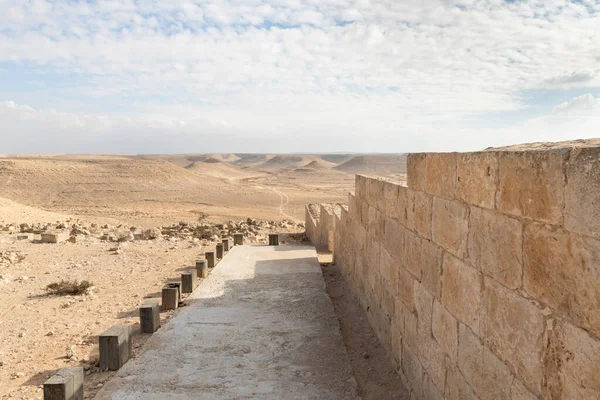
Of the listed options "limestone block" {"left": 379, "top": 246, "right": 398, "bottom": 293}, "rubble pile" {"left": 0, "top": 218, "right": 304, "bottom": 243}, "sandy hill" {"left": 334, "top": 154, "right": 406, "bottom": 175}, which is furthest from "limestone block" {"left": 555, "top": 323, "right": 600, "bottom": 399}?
"sandy hill" {"left": 334, "top": 154, "right": 406, "bottom": 175}

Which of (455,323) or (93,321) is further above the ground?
(455,323)

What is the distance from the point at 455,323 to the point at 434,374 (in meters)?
0.64

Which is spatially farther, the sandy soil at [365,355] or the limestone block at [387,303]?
the limestone block at [387,303]

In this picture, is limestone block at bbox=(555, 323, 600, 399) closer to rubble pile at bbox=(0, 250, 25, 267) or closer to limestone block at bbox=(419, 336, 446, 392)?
limestone block at bbox=(419, 336, 446, 392)

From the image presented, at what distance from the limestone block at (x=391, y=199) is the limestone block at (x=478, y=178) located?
68.2 inches

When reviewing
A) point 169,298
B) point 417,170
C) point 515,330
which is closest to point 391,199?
point 417,170

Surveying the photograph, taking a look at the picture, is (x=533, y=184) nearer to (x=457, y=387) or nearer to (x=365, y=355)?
(x=457, y=387)

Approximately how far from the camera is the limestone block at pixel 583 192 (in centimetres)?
189

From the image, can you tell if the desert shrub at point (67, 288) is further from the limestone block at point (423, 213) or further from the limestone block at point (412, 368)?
the limestone block at point (423, 213)

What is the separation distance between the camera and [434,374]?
3730mm

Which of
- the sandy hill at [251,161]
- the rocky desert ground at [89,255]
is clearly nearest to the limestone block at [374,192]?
the rocky desert ground at [89,255]

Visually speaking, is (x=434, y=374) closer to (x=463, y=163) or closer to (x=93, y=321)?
(x=463, y=163)

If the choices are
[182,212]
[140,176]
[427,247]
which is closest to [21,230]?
[182,212]

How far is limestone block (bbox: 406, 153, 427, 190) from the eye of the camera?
4.21 meters
